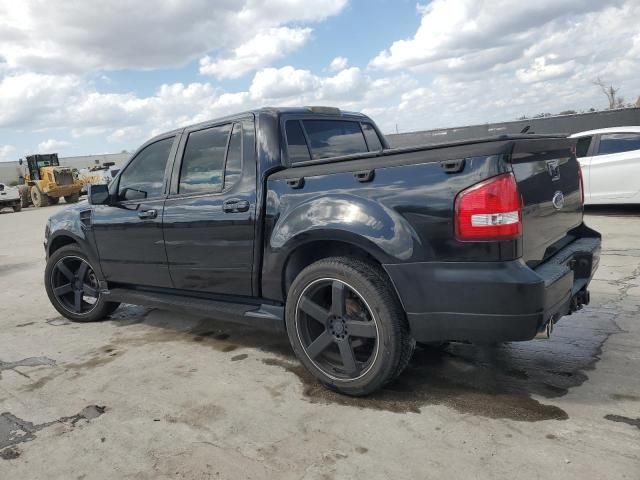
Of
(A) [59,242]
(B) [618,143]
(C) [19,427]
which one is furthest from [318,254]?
(B) [618,143]

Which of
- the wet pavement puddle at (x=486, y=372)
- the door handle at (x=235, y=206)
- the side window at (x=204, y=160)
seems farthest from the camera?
the side window at (x=204, y=160)

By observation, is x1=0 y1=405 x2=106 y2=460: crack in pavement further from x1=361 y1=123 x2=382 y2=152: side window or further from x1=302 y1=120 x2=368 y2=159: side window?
x1=361 y1=123 x2=382 y2=152: side window

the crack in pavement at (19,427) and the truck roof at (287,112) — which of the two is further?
the truck roof at (287,112)

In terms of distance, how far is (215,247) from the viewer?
3859 mm

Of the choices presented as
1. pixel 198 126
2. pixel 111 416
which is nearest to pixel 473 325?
pixel 111 416

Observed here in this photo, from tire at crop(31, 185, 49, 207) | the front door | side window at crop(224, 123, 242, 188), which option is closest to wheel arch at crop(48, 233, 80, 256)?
the front door

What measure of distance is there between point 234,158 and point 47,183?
2753 cm

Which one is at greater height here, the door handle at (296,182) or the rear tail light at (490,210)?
the door handle at (296,182)

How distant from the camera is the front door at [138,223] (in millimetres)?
4355

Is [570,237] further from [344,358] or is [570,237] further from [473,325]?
[344,358]

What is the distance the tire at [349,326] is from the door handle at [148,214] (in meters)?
1.55

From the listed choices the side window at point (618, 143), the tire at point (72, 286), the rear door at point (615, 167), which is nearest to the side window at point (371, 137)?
the tire at point (72, 286)

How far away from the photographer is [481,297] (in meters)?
2.69

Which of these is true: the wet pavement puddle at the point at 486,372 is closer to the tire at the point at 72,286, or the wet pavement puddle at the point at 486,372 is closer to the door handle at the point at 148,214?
the tire at the point at 72,286
